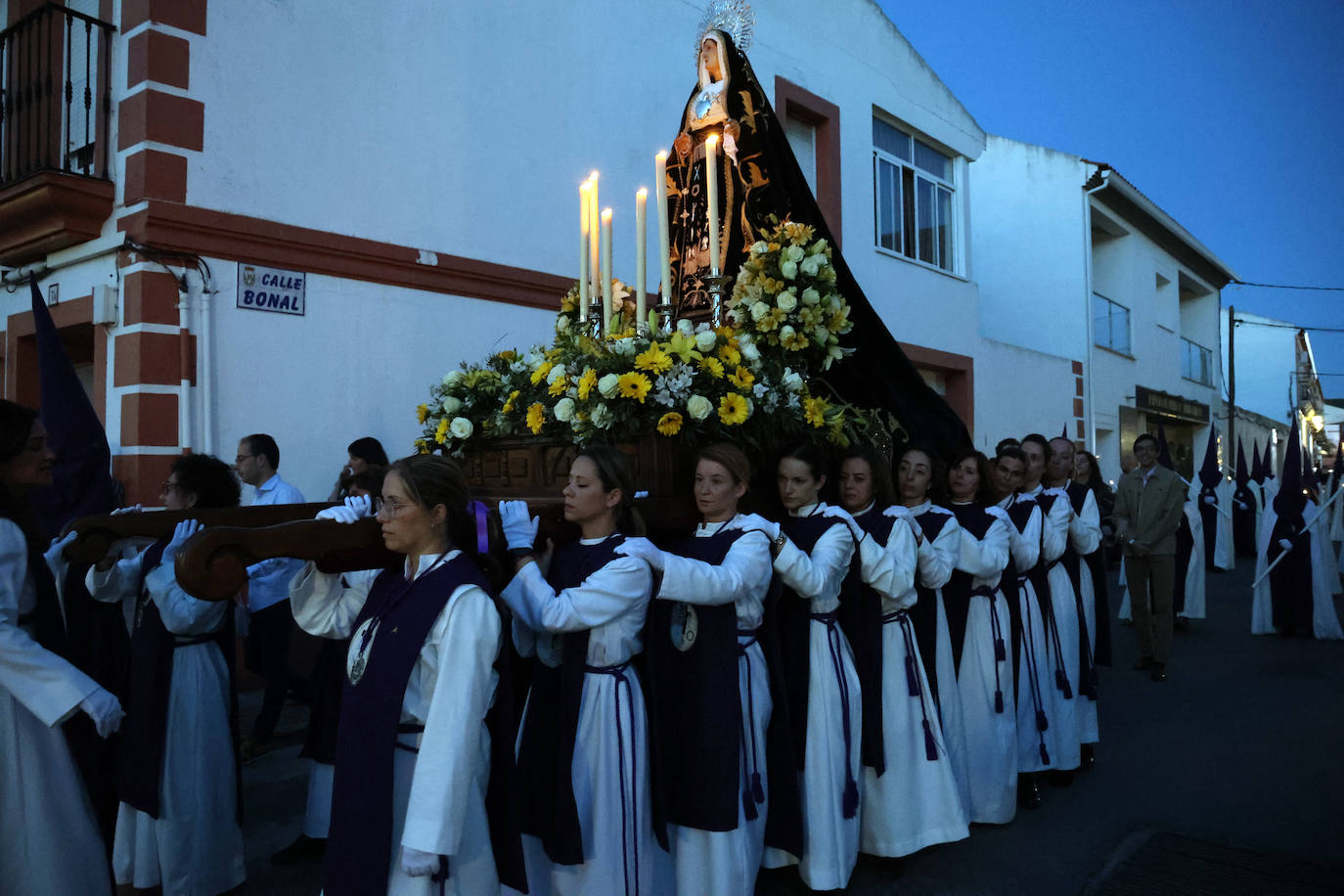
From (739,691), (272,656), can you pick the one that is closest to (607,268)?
(739,691)

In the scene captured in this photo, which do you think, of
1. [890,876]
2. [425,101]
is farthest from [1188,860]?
[425,101]

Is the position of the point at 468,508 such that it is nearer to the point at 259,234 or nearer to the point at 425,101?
the point at 259,234

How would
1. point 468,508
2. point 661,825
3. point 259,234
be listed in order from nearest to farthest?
1. point 468,508
2. point 661,825
3. point 259,234

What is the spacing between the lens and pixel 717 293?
4020mm

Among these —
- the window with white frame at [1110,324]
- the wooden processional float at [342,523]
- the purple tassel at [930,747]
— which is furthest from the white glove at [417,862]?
the window with white frame at [1110,324]

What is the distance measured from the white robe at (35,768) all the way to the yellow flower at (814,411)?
8.23 feet

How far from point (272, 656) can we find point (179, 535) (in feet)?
7.78

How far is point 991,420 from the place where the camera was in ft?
43.5

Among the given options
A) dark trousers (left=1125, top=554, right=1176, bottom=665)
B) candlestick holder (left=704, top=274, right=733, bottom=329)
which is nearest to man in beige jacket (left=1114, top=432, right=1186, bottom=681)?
dark trousers (left=1125, top=554, right=1176, bottom=665)

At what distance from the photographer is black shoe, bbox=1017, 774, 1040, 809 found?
4605 millimetres

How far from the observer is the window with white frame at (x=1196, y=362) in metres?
20.8

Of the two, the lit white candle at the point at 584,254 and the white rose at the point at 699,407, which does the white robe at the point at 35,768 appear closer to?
the white rose at the point at 699,407

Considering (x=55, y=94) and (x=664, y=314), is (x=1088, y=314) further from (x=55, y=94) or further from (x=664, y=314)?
(x=55, y=94)

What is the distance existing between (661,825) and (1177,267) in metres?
20.3
